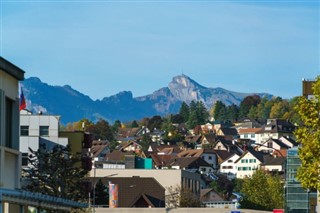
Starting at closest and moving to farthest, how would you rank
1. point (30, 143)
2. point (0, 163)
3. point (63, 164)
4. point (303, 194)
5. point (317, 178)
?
point (0, 163) → point (317, 178) → point (63, 164) → point (30, 143) → point (303, 194)

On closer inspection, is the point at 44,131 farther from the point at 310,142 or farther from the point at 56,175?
the point at 310,142

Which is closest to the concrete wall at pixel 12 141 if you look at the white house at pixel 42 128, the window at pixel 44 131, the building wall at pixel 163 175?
the white house at pixel 42 128

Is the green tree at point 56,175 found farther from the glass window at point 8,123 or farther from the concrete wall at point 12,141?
the glass window at point 8,123

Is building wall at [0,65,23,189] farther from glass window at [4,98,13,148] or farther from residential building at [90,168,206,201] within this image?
residential building at [90,168,206,201]

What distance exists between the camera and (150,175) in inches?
6339

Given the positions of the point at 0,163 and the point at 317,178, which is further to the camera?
the point at 317,178

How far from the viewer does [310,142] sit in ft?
126

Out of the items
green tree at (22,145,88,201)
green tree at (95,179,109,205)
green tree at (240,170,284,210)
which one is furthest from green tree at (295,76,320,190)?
green tree at (240,170,284,210)

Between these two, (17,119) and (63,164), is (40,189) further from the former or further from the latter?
(17,119)

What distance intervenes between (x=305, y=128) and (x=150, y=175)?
12182 centimetres

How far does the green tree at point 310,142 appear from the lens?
125ft

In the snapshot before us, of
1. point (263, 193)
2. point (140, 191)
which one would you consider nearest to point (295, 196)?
point (263, 193)

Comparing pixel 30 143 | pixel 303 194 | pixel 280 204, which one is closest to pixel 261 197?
pixel 280 204

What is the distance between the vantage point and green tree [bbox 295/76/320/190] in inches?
1502
